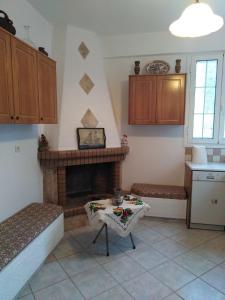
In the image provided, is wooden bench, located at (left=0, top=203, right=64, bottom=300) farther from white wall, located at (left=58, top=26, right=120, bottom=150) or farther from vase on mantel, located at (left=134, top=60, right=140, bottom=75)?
vase on mantel, located at (left=134, top=60, right=140, bottom=75)

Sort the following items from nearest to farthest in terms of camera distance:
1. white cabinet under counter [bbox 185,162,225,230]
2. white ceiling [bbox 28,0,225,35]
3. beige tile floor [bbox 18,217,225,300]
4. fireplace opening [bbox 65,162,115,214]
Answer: beige tile floor [bbox 18,217,225,300] < white ceiling [bbox 28,0,225,35] < white cabinet under counter [bbox 185,162,225,230] < fireplace opening [bbox 65,162,115,214]

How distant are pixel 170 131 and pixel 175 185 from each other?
0.89 meters

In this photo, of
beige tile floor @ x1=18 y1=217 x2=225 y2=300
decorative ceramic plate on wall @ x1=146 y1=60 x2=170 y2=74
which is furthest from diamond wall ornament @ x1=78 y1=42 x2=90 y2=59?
beige tile floor @ x1=18 y1=217 x2=225 y2=300

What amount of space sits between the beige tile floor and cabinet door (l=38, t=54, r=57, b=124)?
61.0 inches

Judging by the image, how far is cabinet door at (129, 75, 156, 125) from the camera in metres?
3.12

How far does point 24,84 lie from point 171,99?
6.58 feet

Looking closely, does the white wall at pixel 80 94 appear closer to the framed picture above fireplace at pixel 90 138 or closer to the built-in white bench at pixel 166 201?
the framed picture above fireplace at pixel 90 138

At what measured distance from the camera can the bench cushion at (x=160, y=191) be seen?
3.07m

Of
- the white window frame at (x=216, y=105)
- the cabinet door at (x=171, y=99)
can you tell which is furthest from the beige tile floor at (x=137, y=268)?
the cabinet door at (x=171, y=99)

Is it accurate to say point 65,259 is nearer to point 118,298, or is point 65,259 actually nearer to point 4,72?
point 118,298

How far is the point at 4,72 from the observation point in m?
1.77

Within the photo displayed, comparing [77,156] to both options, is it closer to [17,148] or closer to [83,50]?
[17,148]

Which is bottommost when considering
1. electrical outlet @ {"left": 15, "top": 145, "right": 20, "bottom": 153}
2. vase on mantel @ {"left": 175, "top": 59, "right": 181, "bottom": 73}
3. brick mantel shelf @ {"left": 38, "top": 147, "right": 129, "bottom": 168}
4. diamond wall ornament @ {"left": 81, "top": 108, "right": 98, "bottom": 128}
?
brick mantel shelf @ {"left": 38, "top": 147, "right": 129, "bottom": 168}

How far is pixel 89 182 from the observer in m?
3.59
